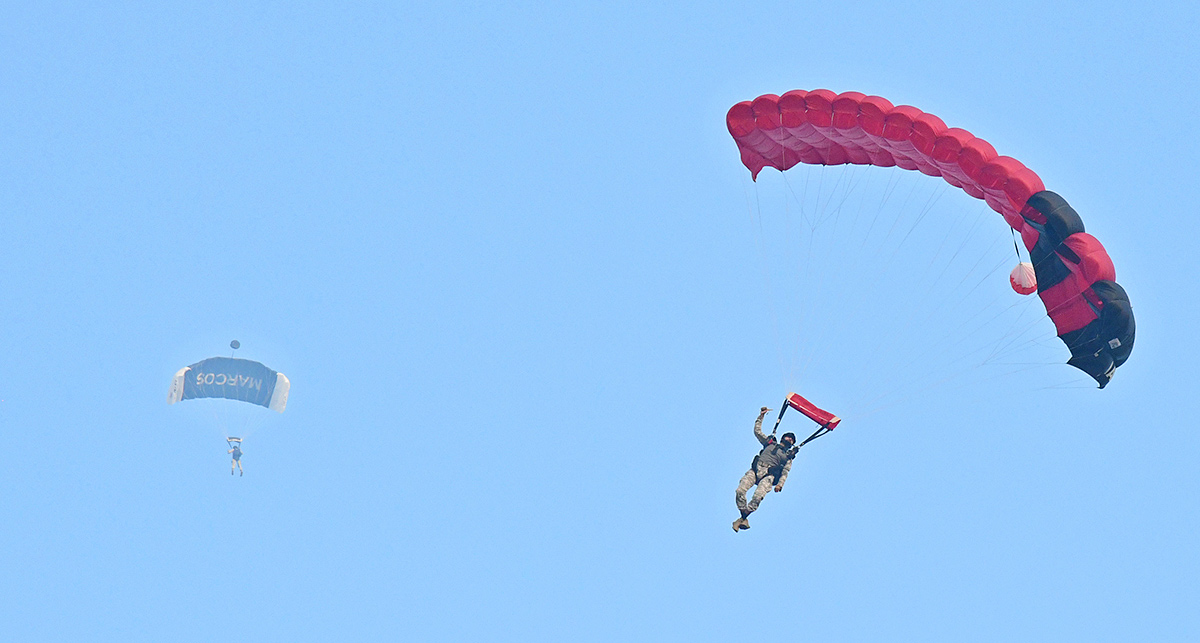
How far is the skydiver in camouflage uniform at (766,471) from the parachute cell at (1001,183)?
4200mm

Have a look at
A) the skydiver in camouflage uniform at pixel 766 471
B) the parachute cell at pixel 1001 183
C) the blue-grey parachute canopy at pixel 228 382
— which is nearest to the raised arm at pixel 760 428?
the skydiver in camouflage uniform at pixel 766 471

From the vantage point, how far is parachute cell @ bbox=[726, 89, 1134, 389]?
956 inches

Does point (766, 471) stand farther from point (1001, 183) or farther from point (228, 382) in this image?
point (228, 382)

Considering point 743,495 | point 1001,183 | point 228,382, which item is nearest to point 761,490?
point 743,495

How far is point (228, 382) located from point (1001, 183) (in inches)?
1034

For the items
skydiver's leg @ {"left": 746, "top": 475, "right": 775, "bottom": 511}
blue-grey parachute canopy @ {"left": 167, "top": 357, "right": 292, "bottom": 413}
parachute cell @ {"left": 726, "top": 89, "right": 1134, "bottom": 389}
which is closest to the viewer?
parachute cell @ {"left": 726, "top": 89, "right": 1134, "bottom": 389}

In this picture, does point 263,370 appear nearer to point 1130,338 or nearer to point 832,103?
point 832,103

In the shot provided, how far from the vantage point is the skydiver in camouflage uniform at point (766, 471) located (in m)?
25.3


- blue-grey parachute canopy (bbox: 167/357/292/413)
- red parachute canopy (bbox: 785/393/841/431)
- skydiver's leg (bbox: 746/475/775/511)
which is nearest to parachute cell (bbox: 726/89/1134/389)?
red parachute canopy (bbox: 785/393/841/431)

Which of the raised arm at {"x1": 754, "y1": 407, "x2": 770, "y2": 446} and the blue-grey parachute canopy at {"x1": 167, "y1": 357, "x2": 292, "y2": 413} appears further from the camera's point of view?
the blue-grey parachute canopy at {"x1": 167, "y1": 357, "x2": 292, "y2": 413}

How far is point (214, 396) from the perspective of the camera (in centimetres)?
4584

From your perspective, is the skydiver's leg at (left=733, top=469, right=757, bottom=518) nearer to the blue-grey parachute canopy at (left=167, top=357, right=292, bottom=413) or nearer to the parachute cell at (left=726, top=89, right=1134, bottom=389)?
the parachute cell at (left=726, top=89, right=1134, bottom=389)

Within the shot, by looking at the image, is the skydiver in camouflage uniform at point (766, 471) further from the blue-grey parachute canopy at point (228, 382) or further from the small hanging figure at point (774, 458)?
the blue-grey parachute canopy at point (228, 382)

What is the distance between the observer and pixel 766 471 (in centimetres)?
2562
